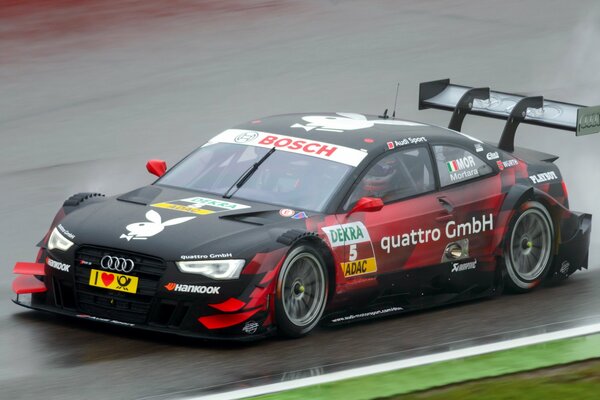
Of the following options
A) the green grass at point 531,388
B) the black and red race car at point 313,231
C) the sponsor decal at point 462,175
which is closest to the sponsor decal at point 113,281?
the black and red race car at point 313,231

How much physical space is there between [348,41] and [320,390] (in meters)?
11.5

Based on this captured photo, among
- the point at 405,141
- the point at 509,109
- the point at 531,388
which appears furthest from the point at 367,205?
the point at 509,109

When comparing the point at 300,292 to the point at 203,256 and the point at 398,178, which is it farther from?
the point at 398,178

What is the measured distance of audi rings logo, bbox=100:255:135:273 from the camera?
827 centimetres

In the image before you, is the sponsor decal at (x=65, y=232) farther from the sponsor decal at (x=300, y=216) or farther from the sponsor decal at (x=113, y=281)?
the sponsor decal at (x=300, y=216)

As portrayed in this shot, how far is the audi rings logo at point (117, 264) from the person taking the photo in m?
8.27

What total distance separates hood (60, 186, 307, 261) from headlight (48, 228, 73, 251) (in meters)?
0.05

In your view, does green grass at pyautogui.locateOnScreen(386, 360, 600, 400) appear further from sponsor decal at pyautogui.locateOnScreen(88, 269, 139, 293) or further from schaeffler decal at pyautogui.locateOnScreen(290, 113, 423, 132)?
schaeffler decal at pyautogui.locateOnScreen(290, 113, 423, 132)

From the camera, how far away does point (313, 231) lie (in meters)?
8.70

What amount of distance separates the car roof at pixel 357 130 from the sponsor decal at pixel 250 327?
1.79 metres

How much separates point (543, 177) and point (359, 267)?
2.34 m

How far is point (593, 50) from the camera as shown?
62.3 ft

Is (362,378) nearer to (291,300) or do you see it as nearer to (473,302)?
(291,300)

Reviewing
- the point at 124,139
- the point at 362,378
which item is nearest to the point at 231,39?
the point at 124,139
